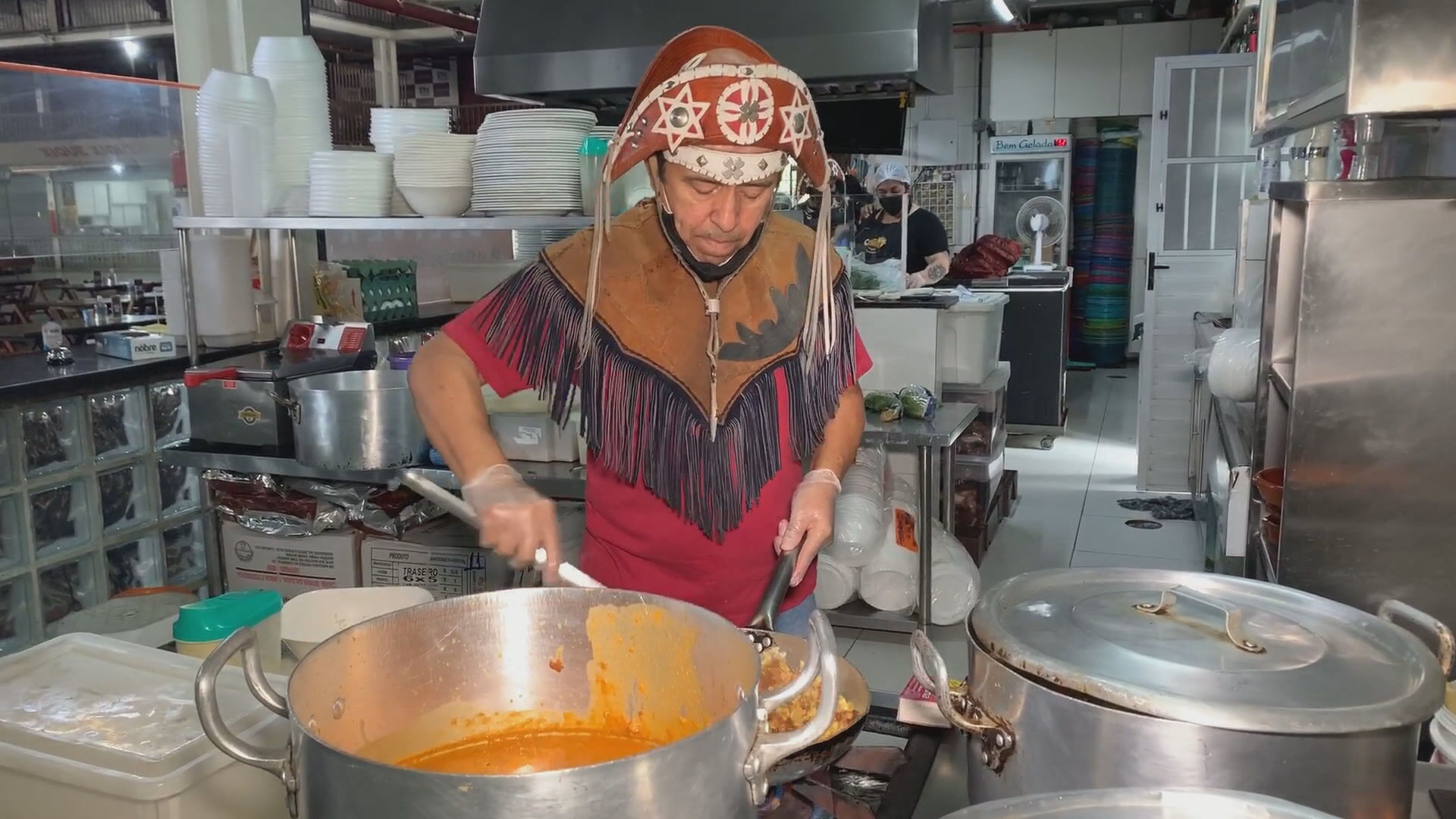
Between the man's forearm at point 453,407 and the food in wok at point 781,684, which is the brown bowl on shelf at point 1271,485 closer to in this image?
the food in wok at point 781,684

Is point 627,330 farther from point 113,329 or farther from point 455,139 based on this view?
point 113,329

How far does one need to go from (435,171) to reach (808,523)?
2012 millimetres

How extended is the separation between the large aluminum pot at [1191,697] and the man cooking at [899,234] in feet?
17.7

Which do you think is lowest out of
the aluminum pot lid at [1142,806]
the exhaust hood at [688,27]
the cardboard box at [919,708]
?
the cardboard box at [919,708]

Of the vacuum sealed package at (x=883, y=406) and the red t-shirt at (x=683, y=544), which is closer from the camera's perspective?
the red t-shirt at (x=683, y=544)

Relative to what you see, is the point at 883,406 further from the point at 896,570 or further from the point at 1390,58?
the point at 1390,58

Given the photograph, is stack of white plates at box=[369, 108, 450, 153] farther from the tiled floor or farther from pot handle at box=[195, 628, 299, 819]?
pot handle at box=[195, 628, 299, 819]

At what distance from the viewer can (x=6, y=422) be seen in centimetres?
336

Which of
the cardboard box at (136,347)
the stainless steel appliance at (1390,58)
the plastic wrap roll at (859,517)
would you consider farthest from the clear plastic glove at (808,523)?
the cardboard box at (136,347)

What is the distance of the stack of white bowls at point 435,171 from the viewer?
316 cm

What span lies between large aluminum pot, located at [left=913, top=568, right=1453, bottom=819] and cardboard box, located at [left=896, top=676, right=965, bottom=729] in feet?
0.68

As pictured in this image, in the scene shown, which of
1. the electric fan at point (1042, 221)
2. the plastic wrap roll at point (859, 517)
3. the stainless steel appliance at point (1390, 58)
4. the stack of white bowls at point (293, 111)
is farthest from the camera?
the electric fan at point (1042, 221)

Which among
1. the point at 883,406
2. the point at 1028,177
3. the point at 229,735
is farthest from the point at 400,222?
the point at 1028,177

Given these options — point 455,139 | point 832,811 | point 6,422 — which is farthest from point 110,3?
point 832,811
